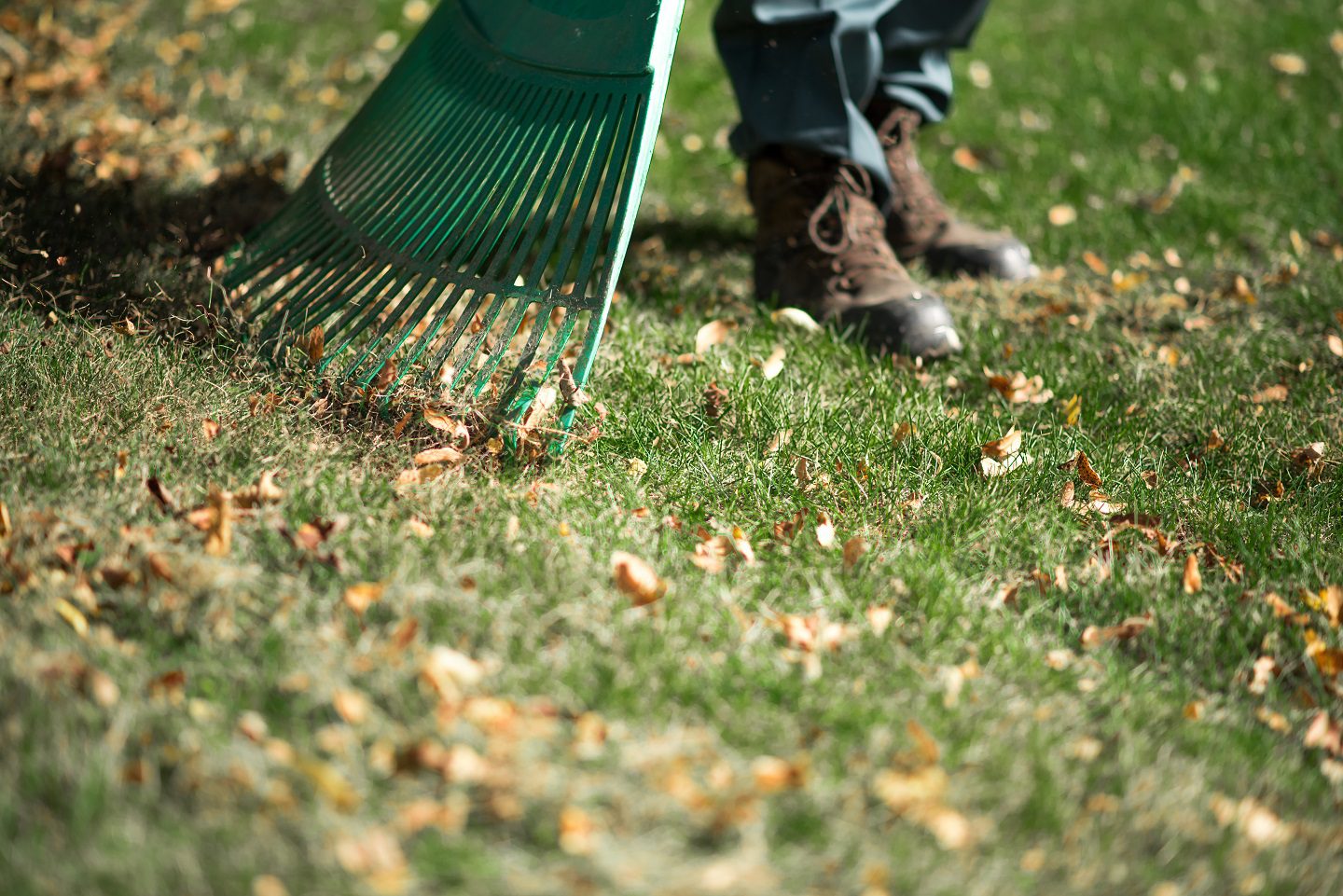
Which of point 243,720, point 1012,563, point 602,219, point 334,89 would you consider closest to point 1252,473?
point 1012,563

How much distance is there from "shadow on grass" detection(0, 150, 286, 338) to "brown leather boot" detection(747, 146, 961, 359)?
122 cm

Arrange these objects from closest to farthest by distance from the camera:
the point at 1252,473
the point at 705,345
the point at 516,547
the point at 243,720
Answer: the point at 243,720 → the point at 516,547 → the point at 1252,473 → the point at 705,345

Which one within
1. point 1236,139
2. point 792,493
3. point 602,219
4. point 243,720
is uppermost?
point 602,219

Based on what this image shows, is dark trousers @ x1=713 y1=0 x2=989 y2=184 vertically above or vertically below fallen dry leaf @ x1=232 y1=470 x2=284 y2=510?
above

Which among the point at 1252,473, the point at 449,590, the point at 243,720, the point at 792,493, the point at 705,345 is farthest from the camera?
the point at 705,345

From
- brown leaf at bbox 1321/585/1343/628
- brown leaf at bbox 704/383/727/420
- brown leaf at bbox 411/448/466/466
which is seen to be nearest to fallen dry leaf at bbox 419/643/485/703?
brown leaf at bbox 411/448/466/466

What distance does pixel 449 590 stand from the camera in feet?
5.02

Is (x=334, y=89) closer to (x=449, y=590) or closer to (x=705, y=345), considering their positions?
(x=705, y=345)

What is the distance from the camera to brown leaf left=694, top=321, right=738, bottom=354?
92.1 inches

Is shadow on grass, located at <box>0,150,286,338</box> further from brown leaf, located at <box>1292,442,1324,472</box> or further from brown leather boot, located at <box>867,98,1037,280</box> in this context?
brown leaf, located at <box>1292,442,1324,472</box>

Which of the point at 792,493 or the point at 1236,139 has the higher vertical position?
the point at 792,493

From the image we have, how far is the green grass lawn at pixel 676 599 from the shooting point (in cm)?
123

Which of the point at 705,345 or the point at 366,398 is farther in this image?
the point at 705,345

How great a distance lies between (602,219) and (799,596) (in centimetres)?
68
